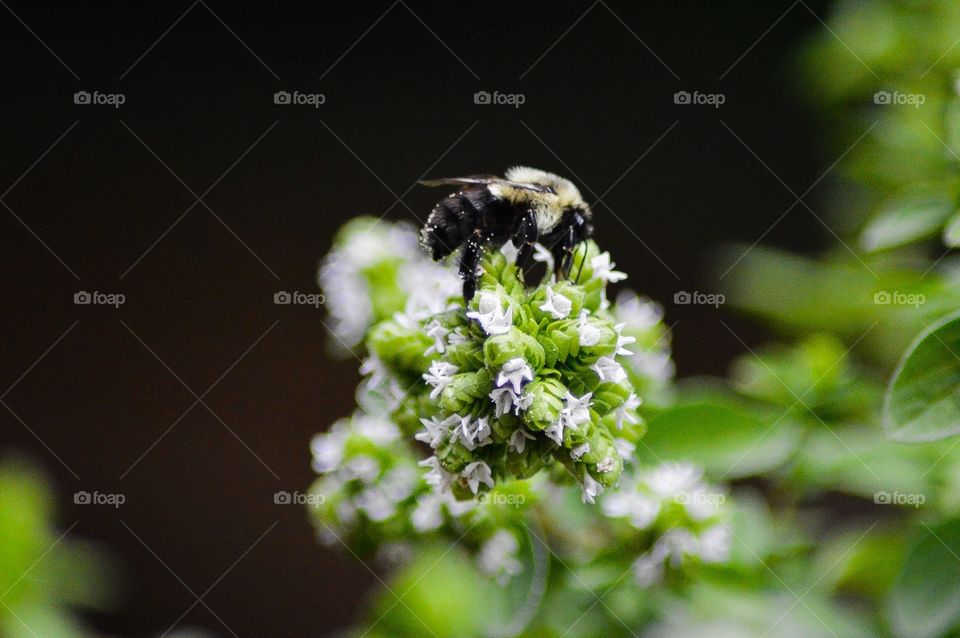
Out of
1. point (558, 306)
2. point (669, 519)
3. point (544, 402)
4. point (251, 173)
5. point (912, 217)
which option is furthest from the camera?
point (251, 173)

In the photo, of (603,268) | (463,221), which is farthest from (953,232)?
(463,221)

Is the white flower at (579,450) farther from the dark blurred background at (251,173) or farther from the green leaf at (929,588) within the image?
the dark blurred background at (251,173)

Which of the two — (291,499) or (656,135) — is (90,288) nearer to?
(291,499)

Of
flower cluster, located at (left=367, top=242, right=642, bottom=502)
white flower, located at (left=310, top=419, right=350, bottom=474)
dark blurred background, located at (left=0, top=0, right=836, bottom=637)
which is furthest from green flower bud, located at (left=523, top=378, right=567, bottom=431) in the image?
dark blurred background, located at (left=0, top=0, right=836, bottom=637)

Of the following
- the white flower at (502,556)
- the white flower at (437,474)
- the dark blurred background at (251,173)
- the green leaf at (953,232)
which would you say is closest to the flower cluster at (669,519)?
the white flower at (502,556)

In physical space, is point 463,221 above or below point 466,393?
above

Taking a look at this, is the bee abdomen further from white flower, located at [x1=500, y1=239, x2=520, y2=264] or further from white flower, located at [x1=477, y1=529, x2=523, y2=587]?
white flower, located at [x1=477, y1=529, x2=523, y2=587]

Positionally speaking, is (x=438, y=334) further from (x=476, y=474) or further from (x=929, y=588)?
(x=929, y=588)
